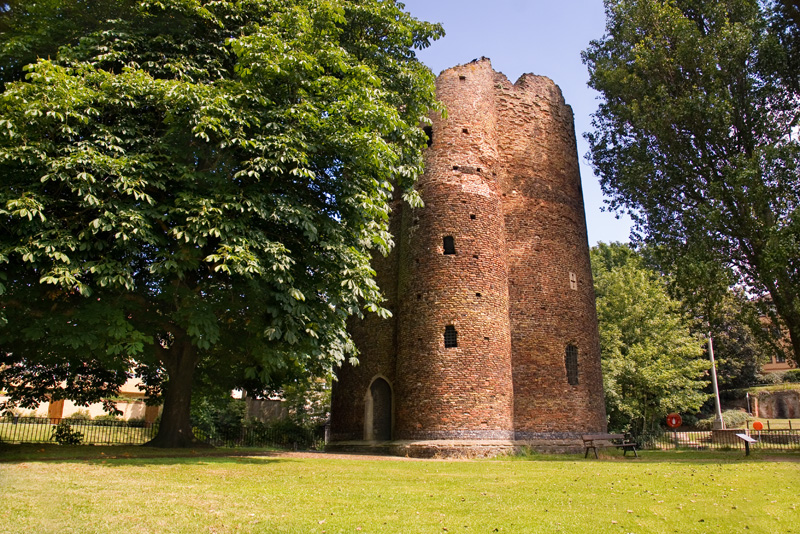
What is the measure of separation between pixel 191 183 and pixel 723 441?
941 inches

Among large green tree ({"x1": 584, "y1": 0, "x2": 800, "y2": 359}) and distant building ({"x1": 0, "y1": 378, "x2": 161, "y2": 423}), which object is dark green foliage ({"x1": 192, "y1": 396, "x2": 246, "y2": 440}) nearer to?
distant building ({"x1": 0, "y1": 378, "x2": 161, "y2": 423})

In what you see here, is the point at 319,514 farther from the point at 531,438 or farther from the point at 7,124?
the point at 531,438

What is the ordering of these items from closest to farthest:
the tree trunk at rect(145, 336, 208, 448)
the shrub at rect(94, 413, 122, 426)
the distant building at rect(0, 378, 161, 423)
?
1. the tree trunk at rect(145, 336, 208, 448)
2. the shrub at rect(94, 413, 122, 426)
3. the distant building at rect(0, 378, 161, 423)

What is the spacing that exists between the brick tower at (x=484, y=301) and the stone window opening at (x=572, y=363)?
5 cm

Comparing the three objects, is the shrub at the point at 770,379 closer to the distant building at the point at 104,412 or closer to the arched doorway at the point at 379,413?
the arched doorway at the point at 379,413

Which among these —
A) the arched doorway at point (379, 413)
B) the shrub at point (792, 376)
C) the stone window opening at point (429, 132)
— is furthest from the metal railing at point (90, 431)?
the shrub at point (792, 376)

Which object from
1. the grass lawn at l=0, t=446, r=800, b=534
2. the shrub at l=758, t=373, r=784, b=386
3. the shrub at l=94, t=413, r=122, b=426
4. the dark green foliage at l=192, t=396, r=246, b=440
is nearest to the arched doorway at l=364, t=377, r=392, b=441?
the dark green foliage at l=192, t=396, r=246, b=440

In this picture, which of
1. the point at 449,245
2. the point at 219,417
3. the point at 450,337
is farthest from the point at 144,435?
the point at 449,245

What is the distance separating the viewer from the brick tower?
798 inches

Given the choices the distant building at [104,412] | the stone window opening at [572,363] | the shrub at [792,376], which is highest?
the shrub at [792,376]

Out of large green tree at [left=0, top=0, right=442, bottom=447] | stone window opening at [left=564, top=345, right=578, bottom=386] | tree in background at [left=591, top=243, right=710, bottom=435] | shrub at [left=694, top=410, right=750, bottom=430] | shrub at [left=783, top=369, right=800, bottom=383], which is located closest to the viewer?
large green tree at [left=0, top=0, right=442, bottom=447]

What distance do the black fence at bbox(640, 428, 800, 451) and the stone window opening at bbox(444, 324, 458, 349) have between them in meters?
12.0

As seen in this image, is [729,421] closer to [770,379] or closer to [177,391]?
[770,379]

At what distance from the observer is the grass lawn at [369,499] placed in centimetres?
639
